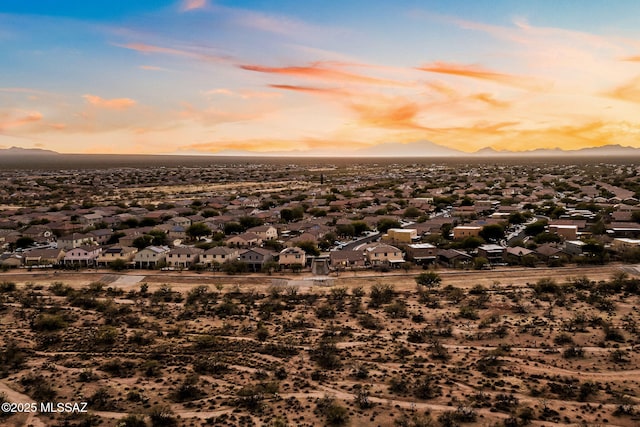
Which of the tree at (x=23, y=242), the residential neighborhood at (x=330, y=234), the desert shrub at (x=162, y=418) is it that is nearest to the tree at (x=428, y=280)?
the residential neighborhood at (x=330, y=234)

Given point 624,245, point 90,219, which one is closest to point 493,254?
point 624,245

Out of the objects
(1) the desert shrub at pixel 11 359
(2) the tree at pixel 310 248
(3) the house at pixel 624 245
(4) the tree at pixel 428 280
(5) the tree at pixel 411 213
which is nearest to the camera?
(1) the desert shrub at pixel 11 359

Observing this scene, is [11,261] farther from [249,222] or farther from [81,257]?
[249,222]

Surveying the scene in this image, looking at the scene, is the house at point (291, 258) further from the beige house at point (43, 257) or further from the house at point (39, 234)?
the house at point (39, 234)

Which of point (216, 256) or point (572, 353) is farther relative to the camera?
point (216, 256)

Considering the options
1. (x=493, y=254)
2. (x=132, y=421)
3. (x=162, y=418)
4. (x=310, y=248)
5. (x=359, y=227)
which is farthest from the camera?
(x=359, y=227)

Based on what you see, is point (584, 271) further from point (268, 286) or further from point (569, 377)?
point (268, 286)
